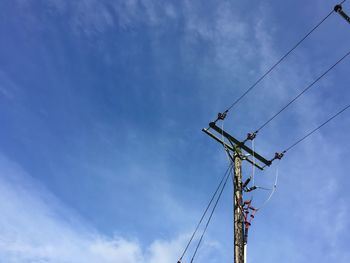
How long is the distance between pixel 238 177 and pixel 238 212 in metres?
1.30

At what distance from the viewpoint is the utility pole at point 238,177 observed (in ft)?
32.3

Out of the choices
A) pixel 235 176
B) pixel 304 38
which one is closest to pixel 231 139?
pixel 235 176

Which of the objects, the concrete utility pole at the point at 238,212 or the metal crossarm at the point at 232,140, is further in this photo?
the metal crossarm at the point at 232,140

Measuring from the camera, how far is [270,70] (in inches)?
505

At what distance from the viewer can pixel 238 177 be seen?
37.7 feet

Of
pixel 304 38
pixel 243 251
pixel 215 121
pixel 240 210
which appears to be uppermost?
pixel 304 38

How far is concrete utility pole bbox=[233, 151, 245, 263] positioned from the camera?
9719 millimetres

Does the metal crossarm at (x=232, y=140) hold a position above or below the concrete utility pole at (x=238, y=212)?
above

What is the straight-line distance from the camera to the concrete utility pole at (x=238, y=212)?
972 centimetres

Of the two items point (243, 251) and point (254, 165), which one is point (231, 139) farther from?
point (243, 251)

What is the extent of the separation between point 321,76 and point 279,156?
317 centimetres

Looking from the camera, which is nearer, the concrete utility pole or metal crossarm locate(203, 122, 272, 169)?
the concrete utility pole

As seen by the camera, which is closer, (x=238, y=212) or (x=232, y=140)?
(x=238, y=212)

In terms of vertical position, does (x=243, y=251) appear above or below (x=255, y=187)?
below
